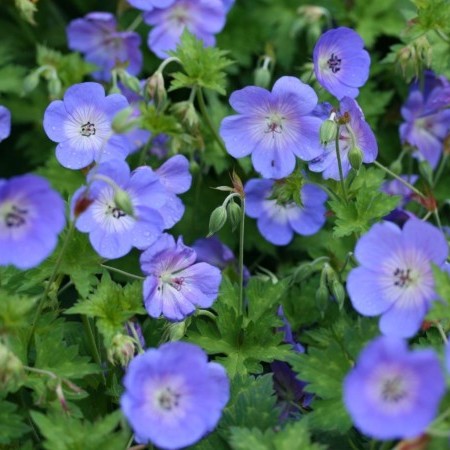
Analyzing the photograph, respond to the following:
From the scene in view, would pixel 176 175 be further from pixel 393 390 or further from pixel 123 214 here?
pixel 393 390

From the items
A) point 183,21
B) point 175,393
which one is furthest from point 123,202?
point 183,21

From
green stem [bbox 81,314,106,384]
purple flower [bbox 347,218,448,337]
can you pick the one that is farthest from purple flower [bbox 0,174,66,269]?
purple flower [bbox 347,218,448,337]

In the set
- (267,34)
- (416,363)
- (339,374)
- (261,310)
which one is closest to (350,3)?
(267,34)

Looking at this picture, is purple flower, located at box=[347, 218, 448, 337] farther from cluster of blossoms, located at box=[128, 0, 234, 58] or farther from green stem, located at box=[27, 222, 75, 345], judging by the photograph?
cluster of blossoms, located at box=[128, 0, 234, 58]

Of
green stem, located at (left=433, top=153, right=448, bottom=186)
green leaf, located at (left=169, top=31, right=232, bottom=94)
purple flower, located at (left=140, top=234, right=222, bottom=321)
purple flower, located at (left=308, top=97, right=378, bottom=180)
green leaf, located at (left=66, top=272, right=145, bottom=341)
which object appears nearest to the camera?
green leaf, located at (left=66, top=272, right=145, bottom=341)

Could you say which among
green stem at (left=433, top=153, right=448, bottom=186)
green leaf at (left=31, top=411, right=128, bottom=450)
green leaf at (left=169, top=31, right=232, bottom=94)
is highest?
green leaf at (left=169, top=31, right=232, bottom=94)

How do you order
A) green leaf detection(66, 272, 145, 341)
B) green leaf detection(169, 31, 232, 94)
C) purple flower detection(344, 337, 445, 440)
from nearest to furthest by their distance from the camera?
purple flower detection(344, 337, 445, 440)
green leaf detection(66, 272, 145, 341)
green leaf detection(169, 31, 232, 94)
